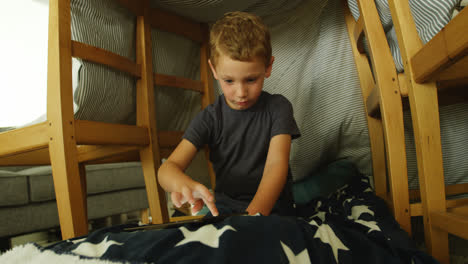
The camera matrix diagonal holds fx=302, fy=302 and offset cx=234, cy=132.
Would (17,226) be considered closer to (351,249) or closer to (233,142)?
(233,142)

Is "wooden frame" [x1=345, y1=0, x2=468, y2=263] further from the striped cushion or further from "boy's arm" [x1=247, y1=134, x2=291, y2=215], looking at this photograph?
"boy's arm" [x1=247, y1=134, x2=291, y2=215]

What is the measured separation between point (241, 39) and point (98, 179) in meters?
1.51

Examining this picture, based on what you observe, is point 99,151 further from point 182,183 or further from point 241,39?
point 241,39

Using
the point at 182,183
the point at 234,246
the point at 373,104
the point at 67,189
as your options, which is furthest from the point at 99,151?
the point at 373,104

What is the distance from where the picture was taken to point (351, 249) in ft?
1.57

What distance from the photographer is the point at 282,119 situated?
2.85ft

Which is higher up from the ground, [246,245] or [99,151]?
[99,151]

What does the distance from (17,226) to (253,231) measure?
5.16 ft

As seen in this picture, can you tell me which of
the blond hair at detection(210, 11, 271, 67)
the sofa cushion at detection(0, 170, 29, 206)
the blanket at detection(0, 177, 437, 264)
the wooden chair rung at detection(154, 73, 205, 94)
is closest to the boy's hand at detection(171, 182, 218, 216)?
the blanket at detection(0, 177, 437, 264)

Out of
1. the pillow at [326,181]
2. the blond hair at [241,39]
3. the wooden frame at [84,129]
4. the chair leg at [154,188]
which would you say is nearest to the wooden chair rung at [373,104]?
the pillow at [326,181]

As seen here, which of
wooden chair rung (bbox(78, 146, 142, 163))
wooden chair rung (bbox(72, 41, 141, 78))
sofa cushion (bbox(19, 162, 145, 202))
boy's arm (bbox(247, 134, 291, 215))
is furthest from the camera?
sofa cushion (bbox(19, 162, 145, 202))

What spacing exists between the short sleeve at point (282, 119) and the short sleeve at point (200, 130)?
7.6 inches

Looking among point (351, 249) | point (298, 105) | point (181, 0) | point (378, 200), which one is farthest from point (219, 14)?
point (351, 249)

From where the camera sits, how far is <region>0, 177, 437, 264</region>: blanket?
1.30 ft
